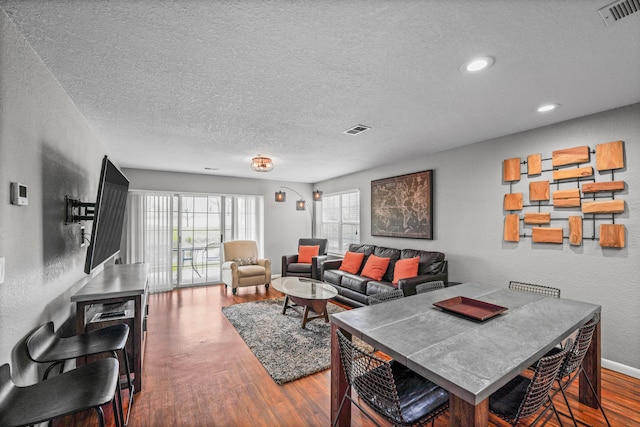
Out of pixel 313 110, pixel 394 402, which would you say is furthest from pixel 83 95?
pixel 394 402

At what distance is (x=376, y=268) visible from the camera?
4.54 meters

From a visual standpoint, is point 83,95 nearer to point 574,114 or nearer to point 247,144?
point 247,144

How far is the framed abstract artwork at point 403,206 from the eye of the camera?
14.4 feet

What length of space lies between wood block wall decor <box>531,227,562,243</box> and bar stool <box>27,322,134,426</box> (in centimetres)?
396

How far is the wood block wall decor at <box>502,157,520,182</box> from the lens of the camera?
328 centimetres

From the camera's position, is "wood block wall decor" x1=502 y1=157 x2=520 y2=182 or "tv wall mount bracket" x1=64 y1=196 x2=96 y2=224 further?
"wood block wall decor" x1=502 y1=157 x2=520 y2=182

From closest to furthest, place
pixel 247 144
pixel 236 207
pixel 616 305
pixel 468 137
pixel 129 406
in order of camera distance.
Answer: pixel 129 406 → pixel 616 305 → pixel 468 137 → pixel 247 144 → pixel 236 207

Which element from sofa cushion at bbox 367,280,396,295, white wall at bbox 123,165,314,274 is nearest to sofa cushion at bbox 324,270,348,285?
sofa cushion at bbox 367,280,396,295

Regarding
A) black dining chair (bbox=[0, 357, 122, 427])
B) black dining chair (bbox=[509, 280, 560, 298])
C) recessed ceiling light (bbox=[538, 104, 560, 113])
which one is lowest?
black dining chair (bbox=[0, 357, 122, 427])

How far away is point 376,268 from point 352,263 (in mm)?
596

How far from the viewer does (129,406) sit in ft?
7.05

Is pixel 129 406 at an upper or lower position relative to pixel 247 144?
lower

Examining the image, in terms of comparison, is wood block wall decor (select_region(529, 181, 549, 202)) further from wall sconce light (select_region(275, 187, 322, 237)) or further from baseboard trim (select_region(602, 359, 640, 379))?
wall sconce light (select_region(275, 187, 322, 237))

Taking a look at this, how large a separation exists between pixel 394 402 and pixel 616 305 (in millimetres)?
2671
